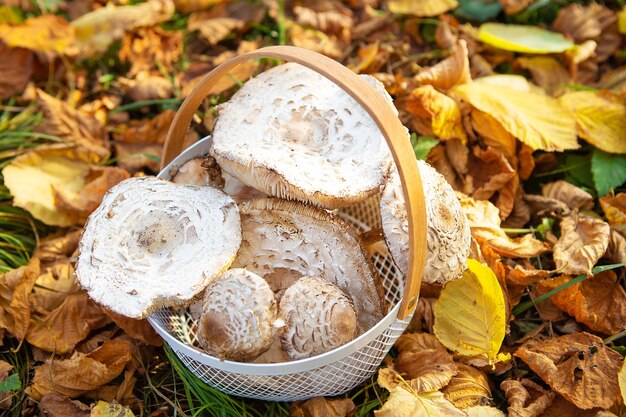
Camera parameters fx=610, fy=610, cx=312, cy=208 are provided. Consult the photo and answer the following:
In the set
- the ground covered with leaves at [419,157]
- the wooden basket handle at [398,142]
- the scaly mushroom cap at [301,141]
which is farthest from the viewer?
the ground covered with leaves at [419,157]

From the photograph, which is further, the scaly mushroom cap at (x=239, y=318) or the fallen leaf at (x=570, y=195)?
the fallen leaf at (x=570, y=195)

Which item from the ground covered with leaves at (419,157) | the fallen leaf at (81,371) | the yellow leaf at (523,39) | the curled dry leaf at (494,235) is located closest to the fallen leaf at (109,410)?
the ground covered with leaves at (419,157)

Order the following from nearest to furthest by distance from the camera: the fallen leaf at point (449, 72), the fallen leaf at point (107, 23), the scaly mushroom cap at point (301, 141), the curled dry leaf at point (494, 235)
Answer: the scaly mushroom cap at point (301, 141)
the curled dry leaf at point (494, 235)
the fallen leaf at point (449, 72)
the fallen leaf at point (107, 23)

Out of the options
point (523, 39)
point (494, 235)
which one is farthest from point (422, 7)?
point (494, 235)

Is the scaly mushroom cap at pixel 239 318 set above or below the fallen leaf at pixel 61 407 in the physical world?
above

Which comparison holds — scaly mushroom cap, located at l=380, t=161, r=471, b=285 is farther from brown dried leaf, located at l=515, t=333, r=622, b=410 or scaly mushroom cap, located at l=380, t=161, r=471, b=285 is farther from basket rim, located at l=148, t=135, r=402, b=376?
brown dried leaf, located at l=515, t=333, r=622, b=410

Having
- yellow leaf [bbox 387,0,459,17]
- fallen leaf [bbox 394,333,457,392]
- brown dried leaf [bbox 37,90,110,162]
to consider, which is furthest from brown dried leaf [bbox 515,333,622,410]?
brown dried leaf [bbox 37,90,110,162]

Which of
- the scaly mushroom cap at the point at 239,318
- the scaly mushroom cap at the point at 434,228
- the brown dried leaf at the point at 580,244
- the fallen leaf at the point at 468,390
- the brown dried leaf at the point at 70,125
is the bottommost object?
the fallen leaf at the point at 468,390

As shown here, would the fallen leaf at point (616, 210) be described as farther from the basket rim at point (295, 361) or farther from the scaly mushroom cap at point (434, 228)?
the basket rim at point (295, 361)
